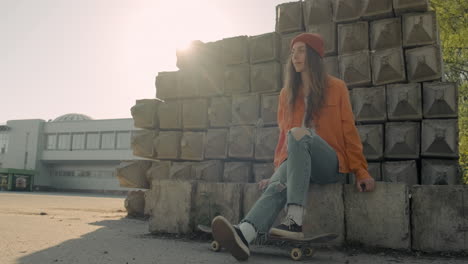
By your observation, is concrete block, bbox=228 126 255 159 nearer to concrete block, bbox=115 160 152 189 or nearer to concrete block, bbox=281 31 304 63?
concrete block, bbox=281 31 304 63

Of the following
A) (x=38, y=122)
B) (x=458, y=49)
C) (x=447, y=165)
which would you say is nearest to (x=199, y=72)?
(x=447, y=165)

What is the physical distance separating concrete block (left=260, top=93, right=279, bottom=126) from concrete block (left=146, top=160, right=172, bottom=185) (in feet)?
6.29

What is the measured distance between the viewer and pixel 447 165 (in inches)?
171

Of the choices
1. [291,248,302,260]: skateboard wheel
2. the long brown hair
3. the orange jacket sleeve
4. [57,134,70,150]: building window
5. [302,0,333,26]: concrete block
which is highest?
[57,134,70,150]: building window

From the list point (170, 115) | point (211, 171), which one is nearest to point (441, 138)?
point (211, 171)

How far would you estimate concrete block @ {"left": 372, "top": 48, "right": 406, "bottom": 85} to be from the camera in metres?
4.65

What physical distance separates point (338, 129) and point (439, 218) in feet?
3.73

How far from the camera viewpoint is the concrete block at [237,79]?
18.4 feet

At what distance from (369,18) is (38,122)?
149ft

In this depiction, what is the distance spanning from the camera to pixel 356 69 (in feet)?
16.0

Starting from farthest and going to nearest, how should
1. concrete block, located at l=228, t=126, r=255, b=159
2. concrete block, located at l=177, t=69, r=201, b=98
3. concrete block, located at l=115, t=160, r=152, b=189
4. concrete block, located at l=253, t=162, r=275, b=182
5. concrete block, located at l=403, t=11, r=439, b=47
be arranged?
concrete block, located at l=115, t=160, r=152, b=189 < concrete block, located at l=177, t=69, r=201, b=98 < concrete block, located at l=228, t=126, r=255, b=159 < concrete block, located at l=253, t=162, r=275, b=182 < concrete block, located at l=403, t=11, r=439, b=47

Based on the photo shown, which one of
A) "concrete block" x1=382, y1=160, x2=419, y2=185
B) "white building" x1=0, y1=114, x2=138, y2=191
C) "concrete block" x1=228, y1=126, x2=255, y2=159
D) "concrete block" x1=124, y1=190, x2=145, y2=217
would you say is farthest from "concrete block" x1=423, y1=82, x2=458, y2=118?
"white building" x1=0, y1=114, x2=138, y2=191

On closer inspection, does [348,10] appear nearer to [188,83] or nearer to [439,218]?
[188,83]

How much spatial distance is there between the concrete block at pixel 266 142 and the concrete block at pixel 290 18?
149 centimetres
